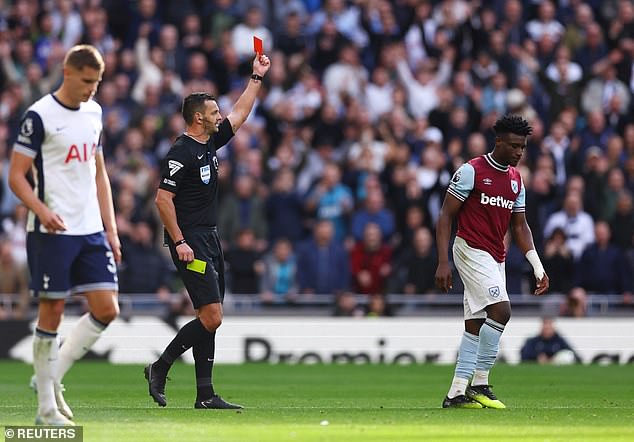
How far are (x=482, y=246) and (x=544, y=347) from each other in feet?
31.8

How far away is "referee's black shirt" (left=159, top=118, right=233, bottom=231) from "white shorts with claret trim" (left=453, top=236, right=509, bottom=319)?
215 centimetres

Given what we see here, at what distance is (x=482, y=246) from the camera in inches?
476

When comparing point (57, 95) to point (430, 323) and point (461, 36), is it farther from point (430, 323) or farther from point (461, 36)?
point (461, 36)

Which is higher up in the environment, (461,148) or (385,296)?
(461,148)

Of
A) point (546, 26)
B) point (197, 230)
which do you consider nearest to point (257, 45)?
point (197, 230)

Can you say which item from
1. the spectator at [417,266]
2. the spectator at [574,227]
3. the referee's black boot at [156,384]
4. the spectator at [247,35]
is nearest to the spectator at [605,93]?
the spectator at [574,227]

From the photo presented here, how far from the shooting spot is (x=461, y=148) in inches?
888

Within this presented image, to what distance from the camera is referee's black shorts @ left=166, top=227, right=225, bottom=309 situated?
1172 cm

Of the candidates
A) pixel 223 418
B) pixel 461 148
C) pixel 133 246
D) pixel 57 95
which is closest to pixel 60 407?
pixel 223 418

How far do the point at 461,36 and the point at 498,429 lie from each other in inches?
624

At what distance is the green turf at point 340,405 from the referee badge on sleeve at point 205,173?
1.89 meters

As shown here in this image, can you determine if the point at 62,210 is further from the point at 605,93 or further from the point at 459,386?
the point at 605,93

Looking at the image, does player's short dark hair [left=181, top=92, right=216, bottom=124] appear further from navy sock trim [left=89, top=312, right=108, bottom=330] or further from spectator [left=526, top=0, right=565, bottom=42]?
spectator [left=526, top=0, right=565, bottom=42]

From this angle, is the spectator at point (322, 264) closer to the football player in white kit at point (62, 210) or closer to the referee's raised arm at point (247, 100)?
the referee's raised arm at point (247, 100)
